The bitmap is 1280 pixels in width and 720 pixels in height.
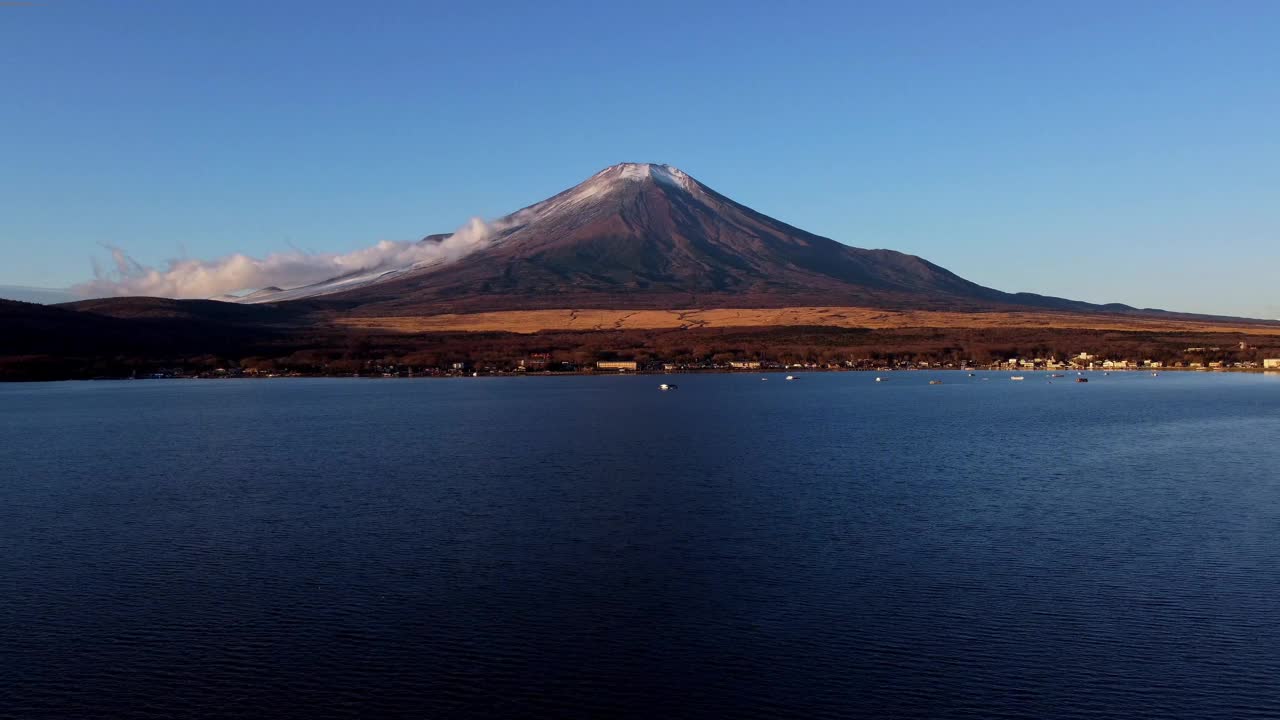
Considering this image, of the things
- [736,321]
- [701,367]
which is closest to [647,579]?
[701,367]

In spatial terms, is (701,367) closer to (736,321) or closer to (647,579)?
(736,321)

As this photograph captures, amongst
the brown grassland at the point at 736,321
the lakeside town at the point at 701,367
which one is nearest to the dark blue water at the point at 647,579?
the lakeside town at the point at 701,367

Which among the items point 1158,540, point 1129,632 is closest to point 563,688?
point 1129,632

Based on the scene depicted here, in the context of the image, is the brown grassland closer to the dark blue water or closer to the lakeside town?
the lakeside town

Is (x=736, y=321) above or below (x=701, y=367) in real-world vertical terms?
above

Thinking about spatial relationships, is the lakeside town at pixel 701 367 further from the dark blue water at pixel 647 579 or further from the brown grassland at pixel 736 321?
the dark blue water at pixel 647 579

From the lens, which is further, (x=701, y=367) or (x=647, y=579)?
(x=701, y=367)

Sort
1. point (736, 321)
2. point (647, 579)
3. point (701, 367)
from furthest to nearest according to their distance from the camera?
1. point (736, 321)
2. point (701, 367)
3. point (647, 579)

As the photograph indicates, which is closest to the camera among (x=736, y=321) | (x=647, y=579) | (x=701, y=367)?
(x=647, y=579)

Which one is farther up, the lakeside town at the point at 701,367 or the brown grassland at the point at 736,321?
the brown grassland at the point at 736,321
